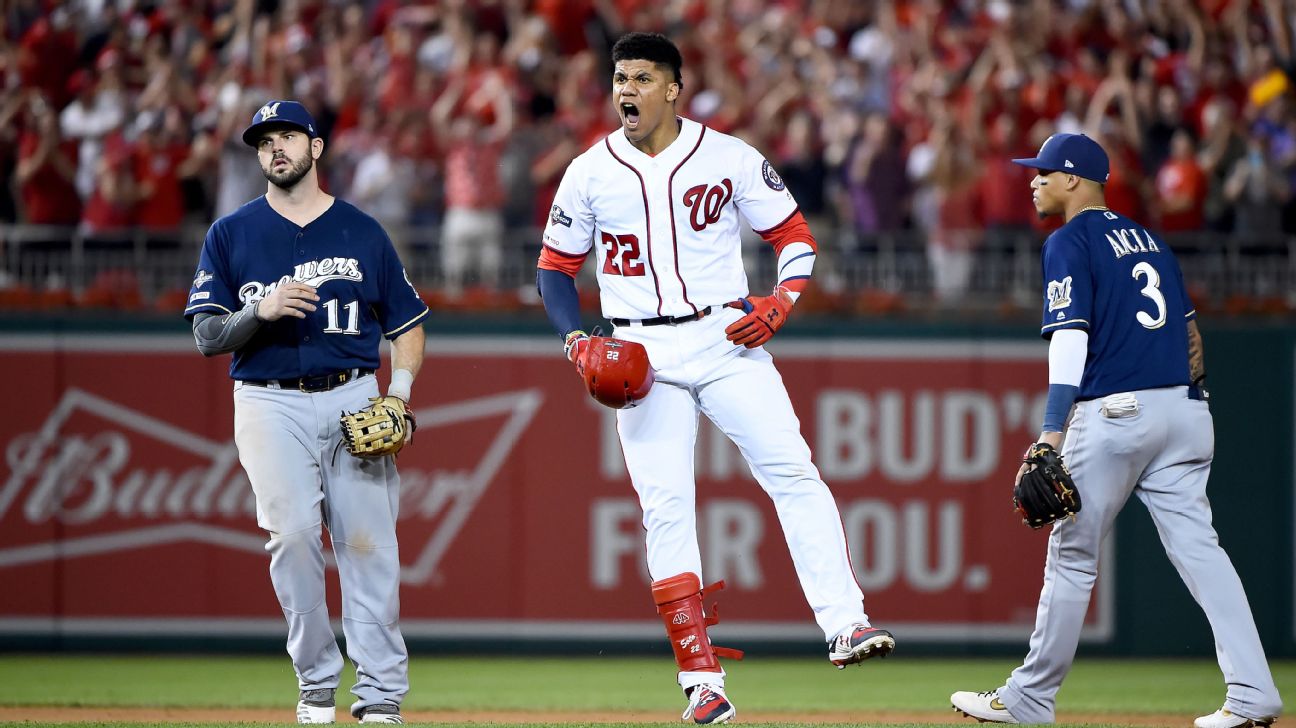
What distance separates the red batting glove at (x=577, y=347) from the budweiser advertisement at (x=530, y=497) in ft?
13.8

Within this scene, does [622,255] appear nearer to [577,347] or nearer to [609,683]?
[577,347]

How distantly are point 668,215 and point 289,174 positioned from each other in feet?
4.79

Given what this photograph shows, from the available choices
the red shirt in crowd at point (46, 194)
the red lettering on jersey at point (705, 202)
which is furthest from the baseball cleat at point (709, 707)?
the red shirt in crowd at point (46, 194)

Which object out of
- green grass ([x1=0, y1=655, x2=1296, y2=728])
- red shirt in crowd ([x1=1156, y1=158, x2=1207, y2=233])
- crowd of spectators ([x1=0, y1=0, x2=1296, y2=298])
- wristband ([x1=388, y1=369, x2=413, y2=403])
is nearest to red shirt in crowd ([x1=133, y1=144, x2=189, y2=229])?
crowd of spectators ([x1=0, y1=0, x2=1296, y2=298])

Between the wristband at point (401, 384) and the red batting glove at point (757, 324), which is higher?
the red batting glove at point (757, 324)

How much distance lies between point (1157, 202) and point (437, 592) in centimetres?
585

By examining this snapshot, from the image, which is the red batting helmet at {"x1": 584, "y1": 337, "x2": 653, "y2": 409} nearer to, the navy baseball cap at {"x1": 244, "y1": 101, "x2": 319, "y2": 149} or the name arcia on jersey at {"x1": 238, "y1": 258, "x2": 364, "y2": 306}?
the name arcia on jersey at {"x1": 238, "y1": 258, "x2": 364, "y2": 306}

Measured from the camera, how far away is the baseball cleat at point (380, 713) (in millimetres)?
5879

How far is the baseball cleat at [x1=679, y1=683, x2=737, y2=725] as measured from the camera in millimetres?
Answer: 5516

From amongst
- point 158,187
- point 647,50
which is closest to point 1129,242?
point 647,50

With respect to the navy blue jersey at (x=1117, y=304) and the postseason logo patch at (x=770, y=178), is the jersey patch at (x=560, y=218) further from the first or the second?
the navy blue jersey at (x=1117, y=304)

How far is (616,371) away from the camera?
18.2 feet

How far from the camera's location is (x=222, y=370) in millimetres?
9930

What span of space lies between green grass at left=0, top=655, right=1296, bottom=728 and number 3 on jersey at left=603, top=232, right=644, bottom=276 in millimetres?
2490
